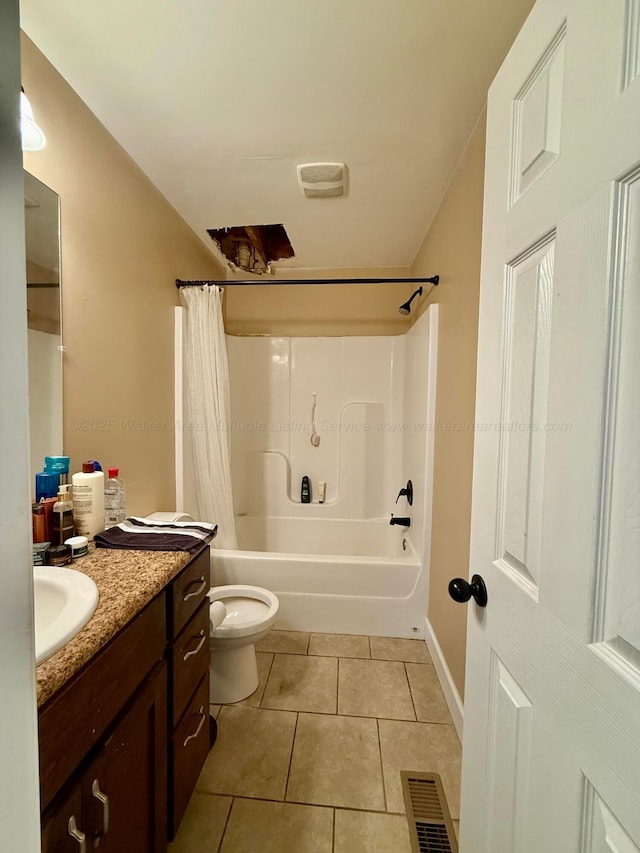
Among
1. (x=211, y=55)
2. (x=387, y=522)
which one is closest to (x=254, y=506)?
(x=387, y=522)

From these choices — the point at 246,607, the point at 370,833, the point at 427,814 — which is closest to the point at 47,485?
the point at 246,607

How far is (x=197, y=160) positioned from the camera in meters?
1.51

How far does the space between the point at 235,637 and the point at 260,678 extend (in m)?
0.44

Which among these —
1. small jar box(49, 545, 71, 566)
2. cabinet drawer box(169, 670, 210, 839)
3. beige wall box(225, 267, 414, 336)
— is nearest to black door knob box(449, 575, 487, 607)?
cabinet drawer box(169, 670, 210, 839)

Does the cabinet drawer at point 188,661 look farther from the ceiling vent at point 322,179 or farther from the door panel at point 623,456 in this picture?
the ceiling vent at point 322,179

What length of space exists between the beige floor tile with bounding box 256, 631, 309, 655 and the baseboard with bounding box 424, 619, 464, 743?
2.23ft

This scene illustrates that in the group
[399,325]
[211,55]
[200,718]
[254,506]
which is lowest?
[200,718]

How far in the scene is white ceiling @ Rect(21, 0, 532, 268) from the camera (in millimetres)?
952

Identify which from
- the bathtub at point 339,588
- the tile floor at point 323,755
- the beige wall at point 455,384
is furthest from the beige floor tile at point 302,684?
the beige wall at point 455,384

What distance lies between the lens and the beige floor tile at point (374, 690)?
150 cm

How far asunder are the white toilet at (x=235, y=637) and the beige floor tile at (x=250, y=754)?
3.1 inches

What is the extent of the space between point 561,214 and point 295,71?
1.11 meters

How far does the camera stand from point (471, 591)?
754 millimetres

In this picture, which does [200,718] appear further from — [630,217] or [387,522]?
[387,522]
